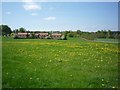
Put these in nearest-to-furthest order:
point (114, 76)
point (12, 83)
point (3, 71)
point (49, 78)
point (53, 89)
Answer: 1. point (53, 89)
2. point (12, 83)
3. point (49, 78)
4. point (114, 76)
5. point (3, 71)

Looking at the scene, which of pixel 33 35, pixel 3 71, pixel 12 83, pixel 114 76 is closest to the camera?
pixel 12 83

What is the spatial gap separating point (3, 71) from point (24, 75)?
1.47 metres

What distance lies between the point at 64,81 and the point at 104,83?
1.58 meters

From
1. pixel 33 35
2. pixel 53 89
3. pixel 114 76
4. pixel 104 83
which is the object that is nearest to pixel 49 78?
pixel 53 89

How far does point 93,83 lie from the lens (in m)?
8.89

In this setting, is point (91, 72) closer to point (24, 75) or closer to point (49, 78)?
point (49, 78)

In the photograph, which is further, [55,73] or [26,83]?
[55,73]

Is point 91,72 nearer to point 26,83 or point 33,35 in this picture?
point 26,83

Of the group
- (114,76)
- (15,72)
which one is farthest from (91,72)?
(15,72)

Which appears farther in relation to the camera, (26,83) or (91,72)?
(91,72)

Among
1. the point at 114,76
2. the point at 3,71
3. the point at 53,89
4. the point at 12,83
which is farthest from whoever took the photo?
the point at 3,71

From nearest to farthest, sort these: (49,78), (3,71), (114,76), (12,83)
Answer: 1. (12,83)
2. (49,78)
3. (114,76)
4. (3,71)

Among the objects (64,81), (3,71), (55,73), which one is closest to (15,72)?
(3,71)

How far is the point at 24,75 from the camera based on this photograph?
9969 millimetres
